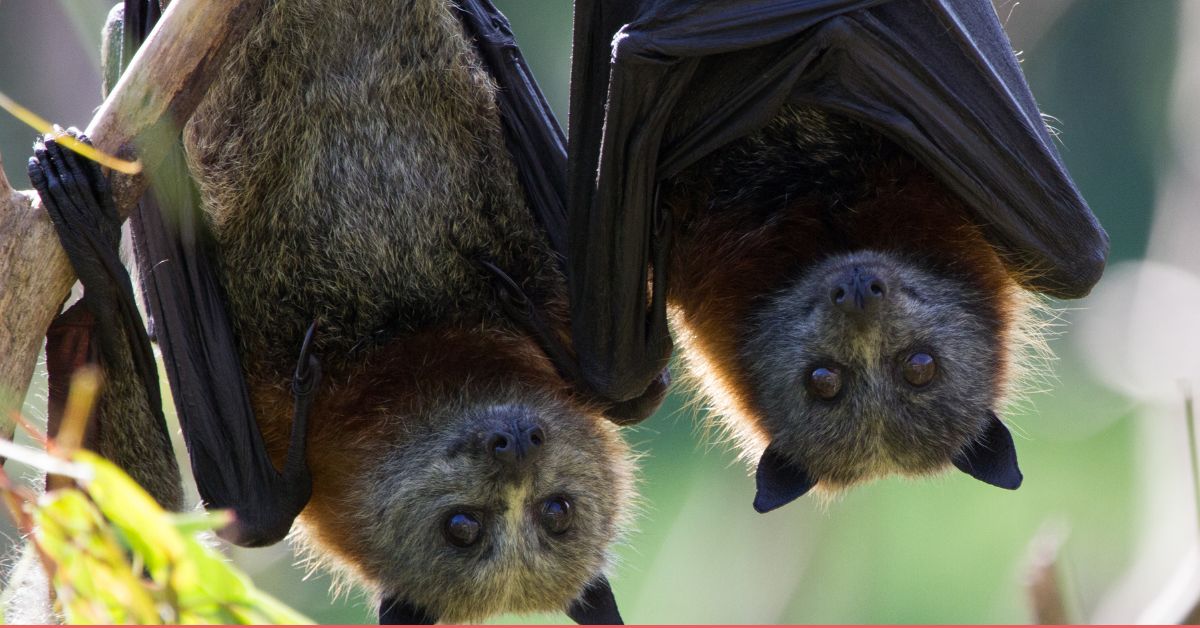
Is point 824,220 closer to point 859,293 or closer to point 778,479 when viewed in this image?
point 859,293

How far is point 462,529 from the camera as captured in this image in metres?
5.22

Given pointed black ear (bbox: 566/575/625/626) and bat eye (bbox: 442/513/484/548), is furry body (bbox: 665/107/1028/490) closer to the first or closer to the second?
pointed black ear (bbox: 566/575/625/626)

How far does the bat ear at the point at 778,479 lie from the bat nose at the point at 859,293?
2.60ft

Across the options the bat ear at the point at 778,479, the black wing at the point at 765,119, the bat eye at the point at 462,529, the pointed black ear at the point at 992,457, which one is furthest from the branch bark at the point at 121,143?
the pointed black ear at the point at 992,457

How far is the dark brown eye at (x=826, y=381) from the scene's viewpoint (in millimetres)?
5211

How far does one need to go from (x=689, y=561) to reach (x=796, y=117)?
27.0 feet

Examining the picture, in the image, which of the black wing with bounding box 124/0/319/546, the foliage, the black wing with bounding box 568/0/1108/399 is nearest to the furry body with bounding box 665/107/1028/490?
the black wing with bounding box 568/0/1108/399

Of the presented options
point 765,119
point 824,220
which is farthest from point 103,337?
point 824,220

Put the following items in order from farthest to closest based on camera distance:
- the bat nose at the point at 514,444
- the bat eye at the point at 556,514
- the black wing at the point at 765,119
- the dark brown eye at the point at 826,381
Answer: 1. the bat eye at the point at 556,514
2. the dark brown eye at the point at 826,381
3. the bat nose at the point at 514,444
4. the black wing at the point at 765,119

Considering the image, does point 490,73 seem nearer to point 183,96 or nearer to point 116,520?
point 183,96

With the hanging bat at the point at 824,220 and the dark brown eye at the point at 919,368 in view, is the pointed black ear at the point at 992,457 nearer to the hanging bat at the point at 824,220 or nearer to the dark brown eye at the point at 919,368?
the hanging bat at the point at 824,220

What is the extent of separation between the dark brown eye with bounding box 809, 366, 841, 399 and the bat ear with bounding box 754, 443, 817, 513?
1.20 ft

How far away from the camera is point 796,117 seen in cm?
551

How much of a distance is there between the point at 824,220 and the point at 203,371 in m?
2.63
